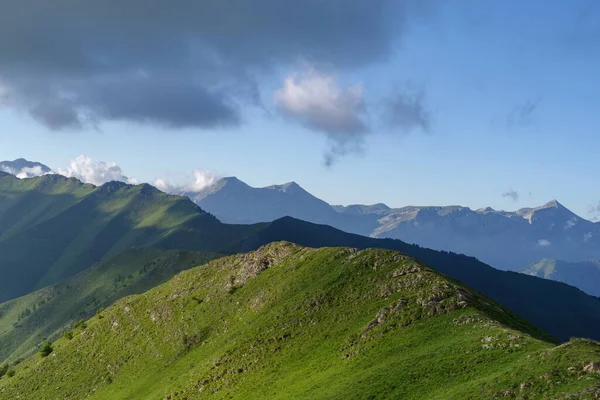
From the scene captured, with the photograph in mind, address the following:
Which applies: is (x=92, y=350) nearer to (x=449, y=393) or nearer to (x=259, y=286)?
(x=259, y=286)

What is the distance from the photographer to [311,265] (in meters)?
127

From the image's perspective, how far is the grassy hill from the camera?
6556 cm

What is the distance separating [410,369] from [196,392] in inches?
1782

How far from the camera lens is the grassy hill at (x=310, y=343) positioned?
6556 centimetres

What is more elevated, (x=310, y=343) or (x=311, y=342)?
(x=311, y=342)

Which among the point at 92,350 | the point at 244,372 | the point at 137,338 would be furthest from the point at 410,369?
the point at 92,350

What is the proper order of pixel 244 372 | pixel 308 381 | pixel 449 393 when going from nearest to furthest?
1. pixel 449 393
2. pixel 308 381
3. pixel 244 372

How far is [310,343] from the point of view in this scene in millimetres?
96438

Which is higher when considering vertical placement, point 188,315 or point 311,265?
point 311,265

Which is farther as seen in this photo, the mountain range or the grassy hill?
the mountain range

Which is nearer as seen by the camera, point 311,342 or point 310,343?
point 310,343

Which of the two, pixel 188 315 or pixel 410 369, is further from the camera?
A: pixel 188 315

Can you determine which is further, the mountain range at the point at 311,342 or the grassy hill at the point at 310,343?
the mountain range at the point at 311,342

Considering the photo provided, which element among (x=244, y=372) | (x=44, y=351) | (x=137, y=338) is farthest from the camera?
(x=44, y=351)
